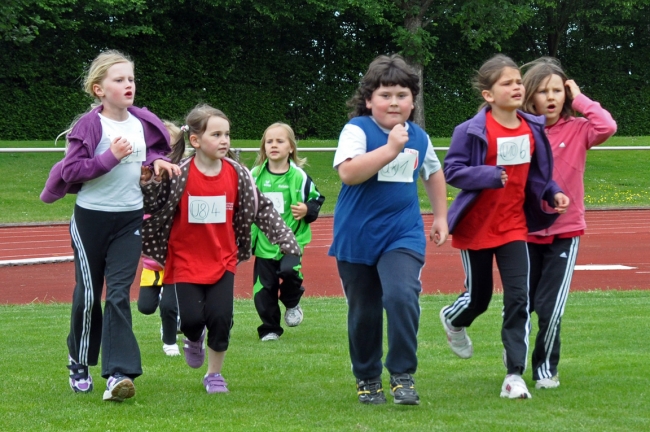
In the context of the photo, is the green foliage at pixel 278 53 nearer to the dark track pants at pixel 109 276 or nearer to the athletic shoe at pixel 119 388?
the dark track pants at pixel 109 276

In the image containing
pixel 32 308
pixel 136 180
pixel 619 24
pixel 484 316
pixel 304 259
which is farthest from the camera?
pixel 619 24

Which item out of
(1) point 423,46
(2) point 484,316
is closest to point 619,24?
(1) point 423,46

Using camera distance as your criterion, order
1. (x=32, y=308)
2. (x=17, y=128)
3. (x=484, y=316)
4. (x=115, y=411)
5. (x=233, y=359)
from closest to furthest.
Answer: (x=115, y=411) → (x=233, y=359) → (x=484, y=316) → (x=32, y=308) → (x=17, y=128)

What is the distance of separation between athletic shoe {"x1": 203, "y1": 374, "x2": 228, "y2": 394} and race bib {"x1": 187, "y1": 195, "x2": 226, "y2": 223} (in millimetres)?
892

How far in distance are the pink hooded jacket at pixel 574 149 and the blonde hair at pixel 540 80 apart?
0.16ft

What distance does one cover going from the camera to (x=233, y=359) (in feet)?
23.2

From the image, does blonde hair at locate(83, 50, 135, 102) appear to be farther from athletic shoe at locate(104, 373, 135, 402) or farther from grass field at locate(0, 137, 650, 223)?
grass field at locate(0, 137, 650, 223)

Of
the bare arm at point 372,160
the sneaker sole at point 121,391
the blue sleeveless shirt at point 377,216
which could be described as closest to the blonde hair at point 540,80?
the blue sleeveless shirt at point 377,216

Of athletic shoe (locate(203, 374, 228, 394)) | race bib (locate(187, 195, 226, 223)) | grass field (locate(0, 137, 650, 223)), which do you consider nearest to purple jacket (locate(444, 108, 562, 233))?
race bib (locate(187, 195, 226, 223))

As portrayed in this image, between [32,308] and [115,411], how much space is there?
5.93 m

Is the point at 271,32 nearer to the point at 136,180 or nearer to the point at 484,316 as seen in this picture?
the point at 484,316

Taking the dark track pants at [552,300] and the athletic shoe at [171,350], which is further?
the athletic shoe at [171,350]

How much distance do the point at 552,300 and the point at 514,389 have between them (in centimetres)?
65

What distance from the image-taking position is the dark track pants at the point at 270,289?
8109 millimetres
